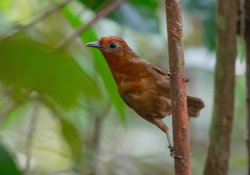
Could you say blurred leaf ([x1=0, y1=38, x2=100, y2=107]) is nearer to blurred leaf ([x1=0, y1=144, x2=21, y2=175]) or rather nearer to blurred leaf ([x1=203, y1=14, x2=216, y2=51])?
blurred leaf ([x1=0, y1=144, x2=21, y2=175])

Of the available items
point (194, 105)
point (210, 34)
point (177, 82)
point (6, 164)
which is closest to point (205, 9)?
point (210, 34)

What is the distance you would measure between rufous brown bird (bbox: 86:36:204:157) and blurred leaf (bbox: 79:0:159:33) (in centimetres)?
84

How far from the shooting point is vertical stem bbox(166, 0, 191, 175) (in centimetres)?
138

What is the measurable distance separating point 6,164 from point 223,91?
1.31m

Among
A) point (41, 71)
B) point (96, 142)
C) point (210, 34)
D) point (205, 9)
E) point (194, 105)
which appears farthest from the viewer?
point (205, 9)

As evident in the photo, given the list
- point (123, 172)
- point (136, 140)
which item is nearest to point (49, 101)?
point (123, 172)

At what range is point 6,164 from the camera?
104 cm

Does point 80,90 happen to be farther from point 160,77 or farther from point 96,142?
point 96,142

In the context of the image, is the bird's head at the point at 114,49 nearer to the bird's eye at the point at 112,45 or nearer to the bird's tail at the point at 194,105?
the bird's eye at the point at 112,45

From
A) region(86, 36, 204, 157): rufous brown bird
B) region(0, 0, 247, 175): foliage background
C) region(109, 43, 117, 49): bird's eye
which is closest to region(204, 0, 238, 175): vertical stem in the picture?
region(0, 0, 247, 175): foliage background

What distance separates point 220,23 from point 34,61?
158 cm

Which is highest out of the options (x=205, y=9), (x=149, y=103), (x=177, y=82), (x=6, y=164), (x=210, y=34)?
(x=205, y=9)

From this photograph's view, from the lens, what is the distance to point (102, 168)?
127 inches

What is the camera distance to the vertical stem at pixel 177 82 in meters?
1.38
